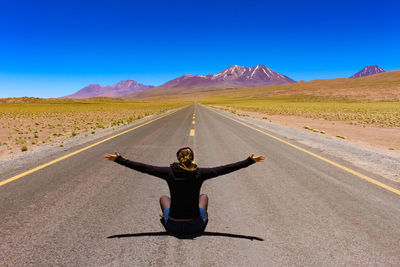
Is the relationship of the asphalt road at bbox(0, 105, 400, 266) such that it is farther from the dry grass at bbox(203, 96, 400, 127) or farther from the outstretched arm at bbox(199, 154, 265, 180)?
the dry grass at bbox(203, 96, 400, 127)

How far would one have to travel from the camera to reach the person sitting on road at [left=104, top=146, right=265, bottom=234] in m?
2.57

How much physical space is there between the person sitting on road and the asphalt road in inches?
7.6

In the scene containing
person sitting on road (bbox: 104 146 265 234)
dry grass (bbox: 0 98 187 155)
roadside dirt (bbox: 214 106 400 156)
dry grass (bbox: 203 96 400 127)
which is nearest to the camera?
person sitting on road (bbox: 104 146 265 234)

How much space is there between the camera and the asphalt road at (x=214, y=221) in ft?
8.02

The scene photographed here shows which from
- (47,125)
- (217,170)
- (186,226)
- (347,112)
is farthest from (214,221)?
(347,112)

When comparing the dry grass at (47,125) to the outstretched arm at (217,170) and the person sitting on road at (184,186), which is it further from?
the outstretched arm at (217,170)

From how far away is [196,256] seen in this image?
2455 mm

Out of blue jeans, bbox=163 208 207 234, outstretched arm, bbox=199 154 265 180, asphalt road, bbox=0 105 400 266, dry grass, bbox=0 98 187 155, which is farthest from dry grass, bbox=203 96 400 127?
blue jeans, bbox=163 208 207 234

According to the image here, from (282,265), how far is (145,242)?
1.57 metres

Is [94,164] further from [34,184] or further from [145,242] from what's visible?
[145,242]

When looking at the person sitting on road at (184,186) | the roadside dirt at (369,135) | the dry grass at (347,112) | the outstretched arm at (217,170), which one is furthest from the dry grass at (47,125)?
the dry grass at (347,112)

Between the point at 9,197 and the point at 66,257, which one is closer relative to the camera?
the point at 66,257

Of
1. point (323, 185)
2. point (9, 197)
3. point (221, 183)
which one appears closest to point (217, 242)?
point (221, 183)

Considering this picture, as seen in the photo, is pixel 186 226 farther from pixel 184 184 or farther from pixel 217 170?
pixel 217 170
